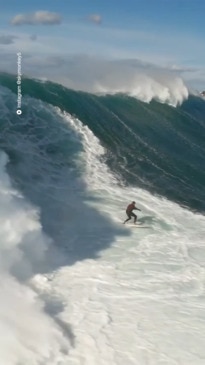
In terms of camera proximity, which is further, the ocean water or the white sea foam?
the ocean water

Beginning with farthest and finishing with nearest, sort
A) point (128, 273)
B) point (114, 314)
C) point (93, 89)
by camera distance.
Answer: point (93, 89), point (128, 273), point (114, 314)

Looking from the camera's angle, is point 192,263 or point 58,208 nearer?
point 192,263

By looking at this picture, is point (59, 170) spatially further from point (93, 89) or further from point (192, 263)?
point (93, 89)

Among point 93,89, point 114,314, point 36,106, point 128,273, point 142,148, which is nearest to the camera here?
point 114,314

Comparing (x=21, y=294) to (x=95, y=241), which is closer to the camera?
(x=21, y=294)

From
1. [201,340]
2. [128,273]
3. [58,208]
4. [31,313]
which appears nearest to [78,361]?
[31,313]

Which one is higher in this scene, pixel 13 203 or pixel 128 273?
pixel 13 203

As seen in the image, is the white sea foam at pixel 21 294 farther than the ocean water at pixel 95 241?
No

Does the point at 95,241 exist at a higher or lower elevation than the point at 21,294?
lower
